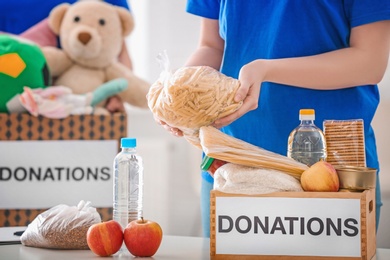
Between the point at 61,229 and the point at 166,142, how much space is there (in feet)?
8.47

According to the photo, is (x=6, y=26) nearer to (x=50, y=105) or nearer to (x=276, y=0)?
(x=50, y=105)

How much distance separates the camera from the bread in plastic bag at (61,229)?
121cm

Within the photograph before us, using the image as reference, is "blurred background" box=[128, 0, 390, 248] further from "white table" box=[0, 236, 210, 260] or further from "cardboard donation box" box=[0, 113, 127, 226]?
"white table" box=[0, 236, 210, 260]

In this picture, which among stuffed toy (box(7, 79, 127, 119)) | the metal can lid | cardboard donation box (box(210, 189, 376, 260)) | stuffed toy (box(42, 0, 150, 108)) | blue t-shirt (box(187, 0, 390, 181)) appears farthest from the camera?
stuffed toy (box(42, 0, 150, 108))

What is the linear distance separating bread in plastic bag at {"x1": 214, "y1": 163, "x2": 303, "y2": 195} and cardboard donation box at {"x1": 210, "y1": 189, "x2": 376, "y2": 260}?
0.01 m

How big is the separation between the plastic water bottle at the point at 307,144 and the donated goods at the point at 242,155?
122 mm

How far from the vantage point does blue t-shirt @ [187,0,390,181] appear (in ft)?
4.62

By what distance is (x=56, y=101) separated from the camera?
7.65 ft

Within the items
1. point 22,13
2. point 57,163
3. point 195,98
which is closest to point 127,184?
point 195,98

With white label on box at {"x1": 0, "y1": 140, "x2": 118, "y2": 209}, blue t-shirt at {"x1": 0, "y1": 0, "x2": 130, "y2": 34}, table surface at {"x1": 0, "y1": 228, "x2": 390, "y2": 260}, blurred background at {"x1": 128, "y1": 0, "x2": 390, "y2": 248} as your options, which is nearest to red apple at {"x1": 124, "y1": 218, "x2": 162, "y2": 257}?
table surface at {"x1": 0, "y1": 228, "x2": 390, "y2": 260}

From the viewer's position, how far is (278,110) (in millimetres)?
1465

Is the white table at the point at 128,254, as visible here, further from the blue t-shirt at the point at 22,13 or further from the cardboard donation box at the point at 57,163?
the blue t-shirt at the point at 22,13

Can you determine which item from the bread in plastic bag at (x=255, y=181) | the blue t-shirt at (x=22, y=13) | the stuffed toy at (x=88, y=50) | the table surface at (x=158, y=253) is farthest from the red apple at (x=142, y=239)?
the blue t-shirt at (x=22, y=13)

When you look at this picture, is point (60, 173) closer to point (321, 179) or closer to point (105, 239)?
point (105, 239)
